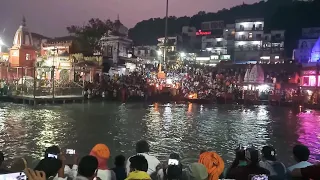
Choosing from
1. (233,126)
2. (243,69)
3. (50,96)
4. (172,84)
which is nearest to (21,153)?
(233,126)

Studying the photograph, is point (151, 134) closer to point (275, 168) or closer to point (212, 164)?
point (275, 168)

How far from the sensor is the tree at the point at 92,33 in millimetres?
60719

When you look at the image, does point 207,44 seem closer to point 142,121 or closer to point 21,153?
point 142,121

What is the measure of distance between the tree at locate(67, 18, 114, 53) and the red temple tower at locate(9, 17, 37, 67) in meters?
12.5

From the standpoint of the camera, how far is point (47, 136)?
1535 centimetres

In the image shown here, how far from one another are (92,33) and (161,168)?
195 ft

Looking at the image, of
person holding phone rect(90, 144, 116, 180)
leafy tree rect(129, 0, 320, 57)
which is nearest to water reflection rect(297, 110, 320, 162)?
person holding phone rect(90, 144, 116, 180)

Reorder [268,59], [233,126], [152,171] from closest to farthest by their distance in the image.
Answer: [152,171]
[233,126]
[268,59]

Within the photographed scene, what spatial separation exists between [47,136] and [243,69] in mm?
53026

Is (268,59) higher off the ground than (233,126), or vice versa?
(268,59)

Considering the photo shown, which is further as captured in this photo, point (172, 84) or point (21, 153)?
point (172, 84)

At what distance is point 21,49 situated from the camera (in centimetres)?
4647

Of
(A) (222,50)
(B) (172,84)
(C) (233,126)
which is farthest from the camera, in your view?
(A) (222,50)

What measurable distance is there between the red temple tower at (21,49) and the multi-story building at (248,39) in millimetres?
46231
